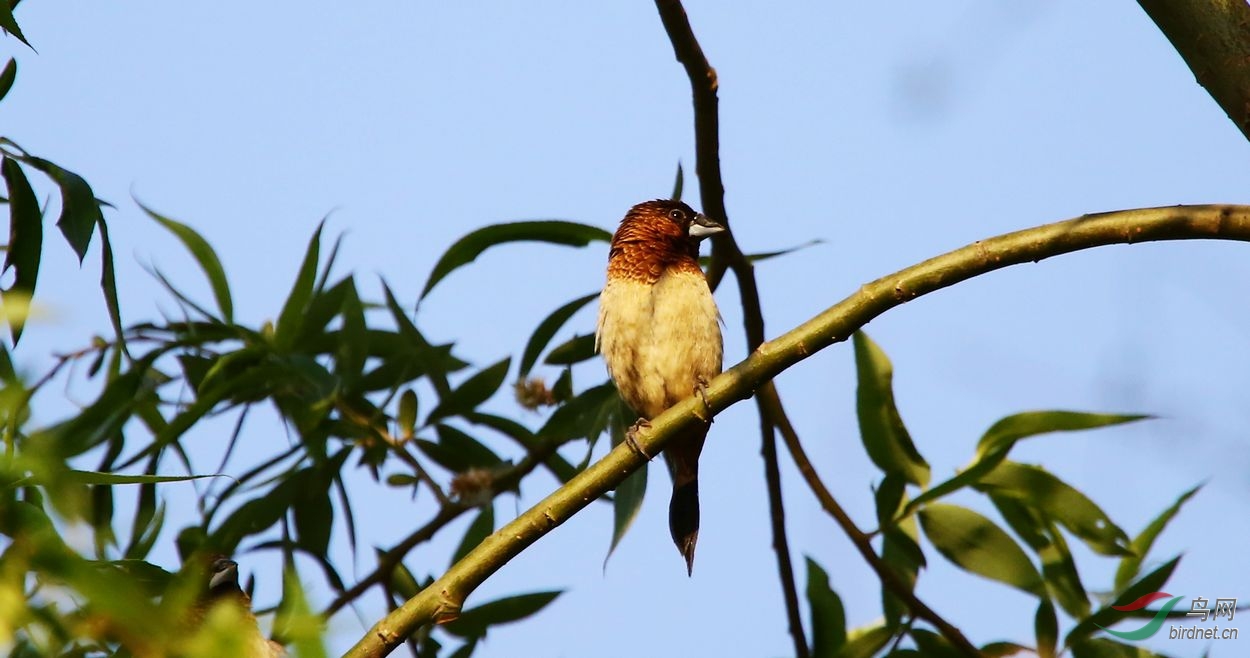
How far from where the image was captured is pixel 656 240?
466cm

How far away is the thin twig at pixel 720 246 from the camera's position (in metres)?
3.63

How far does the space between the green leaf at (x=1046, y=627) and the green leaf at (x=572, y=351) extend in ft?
5.60

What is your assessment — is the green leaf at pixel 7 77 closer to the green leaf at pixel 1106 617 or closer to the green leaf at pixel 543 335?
the green leaf at pixel 543 335

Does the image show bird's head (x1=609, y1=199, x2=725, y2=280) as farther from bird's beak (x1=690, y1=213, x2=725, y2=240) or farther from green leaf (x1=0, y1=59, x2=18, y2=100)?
green leaf (x1=0, y1=59, x2=18, y2=100)

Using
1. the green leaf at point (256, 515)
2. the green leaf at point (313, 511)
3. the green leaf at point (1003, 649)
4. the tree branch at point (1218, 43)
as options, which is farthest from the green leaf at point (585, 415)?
the tree branch at point (1218, 43)

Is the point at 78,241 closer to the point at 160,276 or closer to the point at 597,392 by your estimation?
the point at 160,276

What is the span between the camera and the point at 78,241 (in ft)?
9.30

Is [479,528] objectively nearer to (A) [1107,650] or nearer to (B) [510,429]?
(B) [510,429]

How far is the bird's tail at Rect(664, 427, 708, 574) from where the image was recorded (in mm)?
4293

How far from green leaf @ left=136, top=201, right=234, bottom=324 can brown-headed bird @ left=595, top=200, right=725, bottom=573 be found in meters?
1.29

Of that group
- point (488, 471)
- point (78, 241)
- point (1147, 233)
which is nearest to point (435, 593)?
point (78, 241)

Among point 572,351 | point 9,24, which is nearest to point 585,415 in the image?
point 572,351

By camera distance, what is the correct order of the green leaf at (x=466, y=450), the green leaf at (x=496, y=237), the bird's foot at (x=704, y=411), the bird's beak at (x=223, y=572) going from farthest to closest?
the green leaf at (x=466, y=450) → the green leaf at (x=496, y=237) → the bird's beak at (x=223, y=572) → the bird's foot at (x=704, y=411)

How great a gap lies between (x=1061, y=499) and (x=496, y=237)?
1957 millimetres
